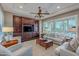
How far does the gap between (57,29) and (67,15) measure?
1449 mm

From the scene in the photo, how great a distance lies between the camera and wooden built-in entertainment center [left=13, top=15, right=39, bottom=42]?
6815 millimetres

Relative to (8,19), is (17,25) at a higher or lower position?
lower

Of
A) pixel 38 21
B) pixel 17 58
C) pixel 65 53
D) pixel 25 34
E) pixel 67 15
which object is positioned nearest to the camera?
pixel 17 58

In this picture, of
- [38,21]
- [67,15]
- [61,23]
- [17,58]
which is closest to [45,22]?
[38,21]

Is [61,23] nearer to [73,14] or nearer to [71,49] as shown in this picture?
[73,14]

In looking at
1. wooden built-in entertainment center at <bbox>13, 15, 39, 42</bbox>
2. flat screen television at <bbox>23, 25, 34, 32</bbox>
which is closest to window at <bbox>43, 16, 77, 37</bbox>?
wooden built-in entertainment center at <bbox>13, 15, 39, 42</bbox>

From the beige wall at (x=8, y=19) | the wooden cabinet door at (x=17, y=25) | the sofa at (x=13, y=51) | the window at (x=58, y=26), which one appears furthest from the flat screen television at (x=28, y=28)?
the sofa at (x=13, y=51)

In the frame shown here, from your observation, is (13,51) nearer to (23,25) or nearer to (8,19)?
(8,19)

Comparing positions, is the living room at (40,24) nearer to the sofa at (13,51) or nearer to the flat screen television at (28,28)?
the flat screen television at (28,28)

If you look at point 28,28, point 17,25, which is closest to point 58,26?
point 28,28

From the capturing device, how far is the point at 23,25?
7211mm

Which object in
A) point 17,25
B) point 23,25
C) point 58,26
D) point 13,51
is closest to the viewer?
point 13,51

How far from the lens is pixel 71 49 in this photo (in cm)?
241

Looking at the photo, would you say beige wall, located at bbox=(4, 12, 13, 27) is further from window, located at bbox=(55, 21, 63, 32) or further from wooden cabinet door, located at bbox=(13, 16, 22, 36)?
window, located at bbox=(55, 21, 63, 32)
